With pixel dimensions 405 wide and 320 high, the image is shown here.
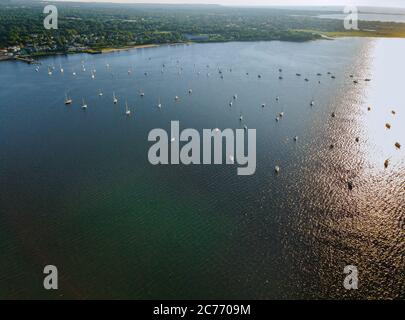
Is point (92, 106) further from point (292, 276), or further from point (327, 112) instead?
point (292, 276)

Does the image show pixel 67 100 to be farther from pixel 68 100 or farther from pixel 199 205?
pixel 199 205

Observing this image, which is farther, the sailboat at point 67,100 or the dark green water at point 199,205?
the sailboat at point 67,100

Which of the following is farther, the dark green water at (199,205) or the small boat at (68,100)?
the small boat at (68,100)

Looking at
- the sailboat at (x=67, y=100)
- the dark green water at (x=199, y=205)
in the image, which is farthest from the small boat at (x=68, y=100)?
the dark green water at (x=199, y=205)

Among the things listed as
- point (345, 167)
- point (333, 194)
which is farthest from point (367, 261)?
point (345, 167)

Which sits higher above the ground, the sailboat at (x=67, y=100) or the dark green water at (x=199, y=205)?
the sailboat at (x=67, y=100)

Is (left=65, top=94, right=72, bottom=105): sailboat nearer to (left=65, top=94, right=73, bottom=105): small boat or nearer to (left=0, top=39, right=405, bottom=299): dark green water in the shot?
(left=65, top=94, right=73, bottom=105): small boat

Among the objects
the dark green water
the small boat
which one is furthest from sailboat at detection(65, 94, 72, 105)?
the dark green water

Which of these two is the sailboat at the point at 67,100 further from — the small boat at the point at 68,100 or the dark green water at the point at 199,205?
the dark green water at the point at 199,205
